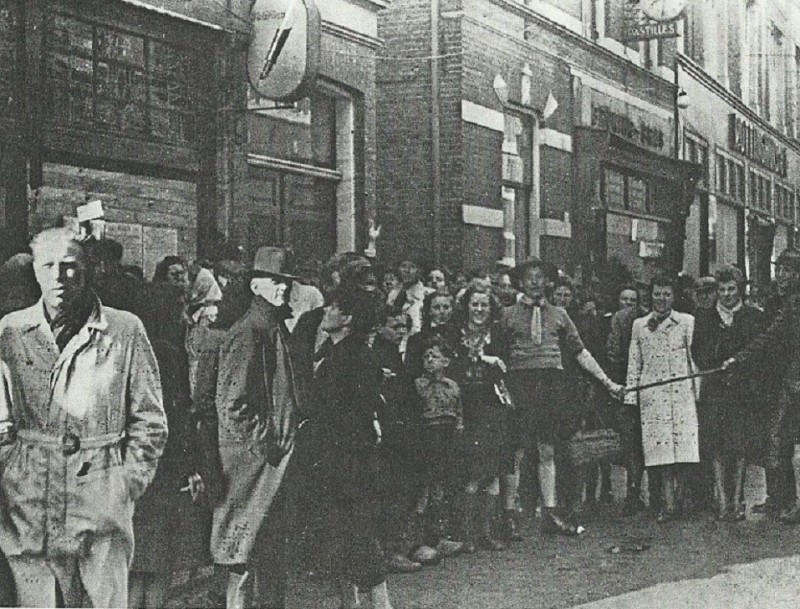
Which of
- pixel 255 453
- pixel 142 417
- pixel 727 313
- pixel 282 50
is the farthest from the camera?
pixel 727 313

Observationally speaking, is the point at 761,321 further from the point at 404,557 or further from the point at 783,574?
the point at 404,557

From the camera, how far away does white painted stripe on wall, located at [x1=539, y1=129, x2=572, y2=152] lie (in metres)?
8.07

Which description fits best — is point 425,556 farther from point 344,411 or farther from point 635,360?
point 635,360

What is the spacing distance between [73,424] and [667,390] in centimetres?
380

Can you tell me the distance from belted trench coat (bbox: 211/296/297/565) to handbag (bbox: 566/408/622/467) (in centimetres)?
241

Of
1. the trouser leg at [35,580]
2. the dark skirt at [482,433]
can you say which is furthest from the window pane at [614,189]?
the trouser leg at [35,580]

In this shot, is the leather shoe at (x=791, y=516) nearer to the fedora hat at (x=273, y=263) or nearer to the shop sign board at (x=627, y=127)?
the shop sign board at (x=627, y=127)

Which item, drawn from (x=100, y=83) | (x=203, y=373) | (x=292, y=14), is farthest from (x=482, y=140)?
(x=203, y=373)

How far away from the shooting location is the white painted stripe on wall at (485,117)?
812 centimetres

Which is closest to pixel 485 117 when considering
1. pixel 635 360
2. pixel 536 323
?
pixel 536 323

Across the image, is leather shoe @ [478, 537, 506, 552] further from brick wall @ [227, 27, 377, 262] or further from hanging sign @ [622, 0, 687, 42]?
hanging sign @ [622, 0, 687, 42]

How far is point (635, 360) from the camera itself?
24.3 feet

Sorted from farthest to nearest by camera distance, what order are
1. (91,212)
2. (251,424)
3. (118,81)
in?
(118,81)
(91,212)
(251,424)

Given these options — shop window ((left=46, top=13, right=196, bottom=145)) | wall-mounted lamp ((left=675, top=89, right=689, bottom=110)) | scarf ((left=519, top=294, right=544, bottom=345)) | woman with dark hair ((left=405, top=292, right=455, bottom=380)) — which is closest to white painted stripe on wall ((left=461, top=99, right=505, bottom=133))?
wall-mounted lamp ((left=675, top=89, right=689, bottom=110))
